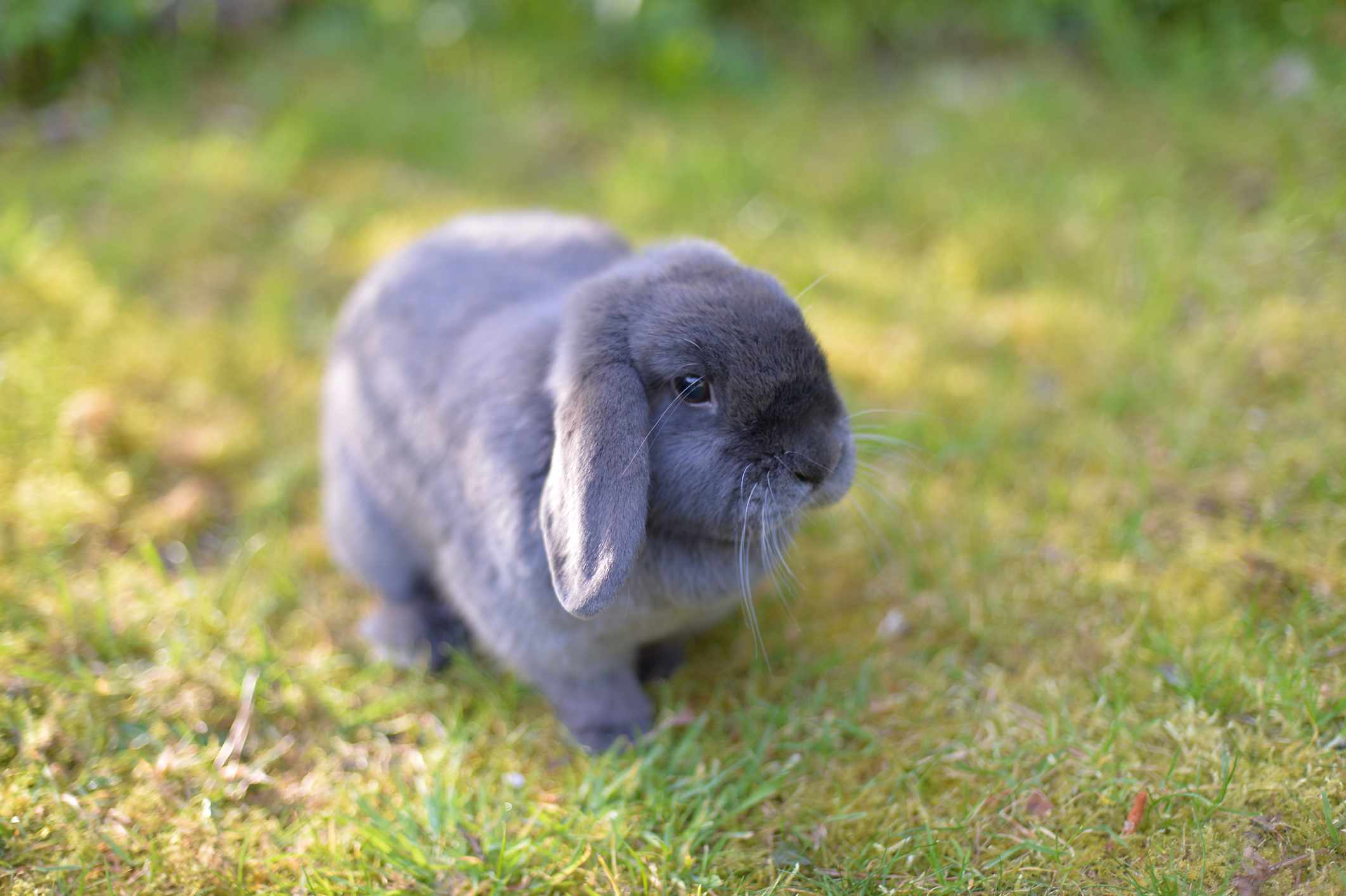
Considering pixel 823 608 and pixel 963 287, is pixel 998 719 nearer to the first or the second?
pixel 823 608

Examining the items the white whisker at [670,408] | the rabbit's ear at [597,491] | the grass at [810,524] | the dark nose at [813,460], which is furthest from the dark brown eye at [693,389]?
the grass at [810,524]

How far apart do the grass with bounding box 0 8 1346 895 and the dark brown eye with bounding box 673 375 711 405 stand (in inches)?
37.3

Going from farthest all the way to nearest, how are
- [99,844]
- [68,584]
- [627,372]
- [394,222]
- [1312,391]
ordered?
[394,222] < [1312,391] < [68,584] < [99,844] < [627,372]

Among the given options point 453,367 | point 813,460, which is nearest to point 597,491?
point 813,460

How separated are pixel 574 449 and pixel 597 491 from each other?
0.11 m

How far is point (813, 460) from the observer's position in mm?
2174

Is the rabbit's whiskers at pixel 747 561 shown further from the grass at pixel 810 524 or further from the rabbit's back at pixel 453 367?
the rabbit's back at pixel 453 367

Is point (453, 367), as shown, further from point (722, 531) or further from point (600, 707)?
point (600, 707)

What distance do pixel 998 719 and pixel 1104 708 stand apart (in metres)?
0.26

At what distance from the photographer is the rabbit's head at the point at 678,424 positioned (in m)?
2.02

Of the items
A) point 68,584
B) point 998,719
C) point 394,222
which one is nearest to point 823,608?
point 998,719

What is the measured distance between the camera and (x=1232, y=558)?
2729 mm

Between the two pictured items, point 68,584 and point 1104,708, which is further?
point 68,584

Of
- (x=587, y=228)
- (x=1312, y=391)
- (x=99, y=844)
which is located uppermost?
(x=587, y=228)
